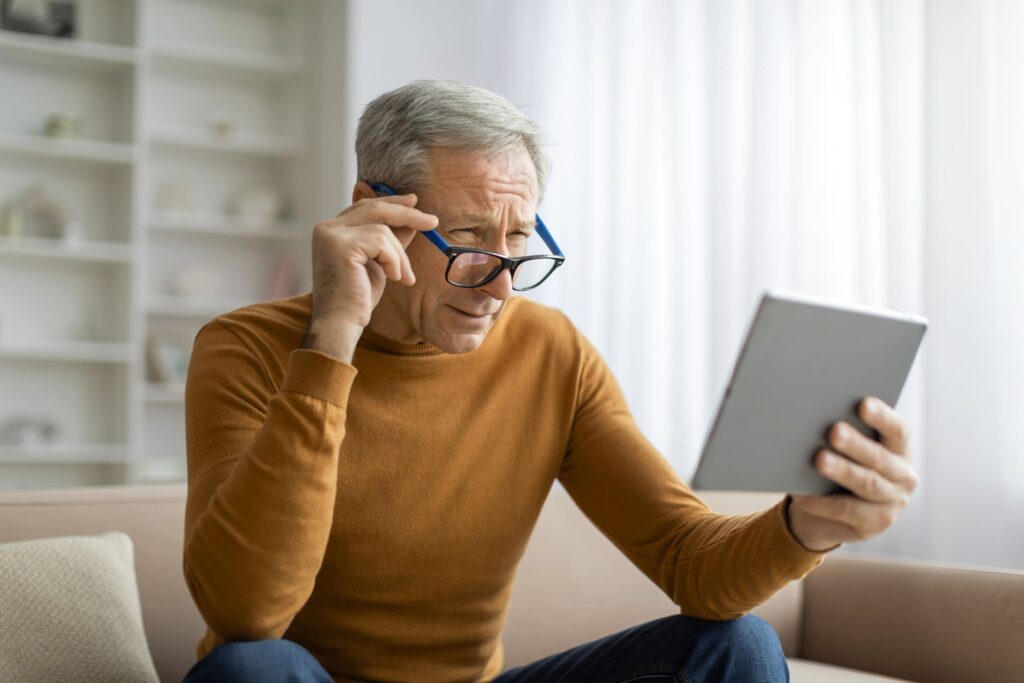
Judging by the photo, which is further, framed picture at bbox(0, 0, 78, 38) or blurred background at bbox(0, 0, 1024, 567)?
framed picture at bbox(0, 0, 78, 38)

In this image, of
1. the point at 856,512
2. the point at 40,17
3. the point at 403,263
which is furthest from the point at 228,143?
the point at 856,512

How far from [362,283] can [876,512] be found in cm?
59

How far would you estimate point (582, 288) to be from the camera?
3.34 m

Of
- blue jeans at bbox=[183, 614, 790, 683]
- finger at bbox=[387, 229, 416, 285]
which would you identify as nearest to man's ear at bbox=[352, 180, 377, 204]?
finger at bbox=[387, 229, 416, 285]

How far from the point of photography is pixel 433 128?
1.43 m

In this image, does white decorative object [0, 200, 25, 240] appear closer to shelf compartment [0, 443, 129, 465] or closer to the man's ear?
shelf compartment [0, 443, 129, 465]

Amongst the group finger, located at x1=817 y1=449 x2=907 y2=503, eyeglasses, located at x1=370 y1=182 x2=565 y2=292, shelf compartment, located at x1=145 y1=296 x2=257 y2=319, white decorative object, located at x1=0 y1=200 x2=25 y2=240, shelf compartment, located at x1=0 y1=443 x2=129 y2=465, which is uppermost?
eyeglasses, located at x1=370 y1=182 x2=565 y2=292

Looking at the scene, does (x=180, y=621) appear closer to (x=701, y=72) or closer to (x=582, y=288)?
(x=582, y=288)

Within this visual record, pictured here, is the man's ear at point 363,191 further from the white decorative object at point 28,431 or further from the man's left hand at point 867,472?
the white decorative object at point 28,431

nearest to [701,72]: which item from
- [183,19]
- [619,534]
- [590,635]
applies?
[590,635]

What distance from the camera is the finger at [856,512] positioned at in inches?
43.3

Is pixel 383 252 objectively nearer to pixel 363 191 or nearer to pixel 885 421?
pixel 363 191

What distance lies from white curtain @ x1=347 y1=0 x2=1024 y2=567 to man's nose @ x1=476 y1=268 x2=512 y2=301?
1355 mm

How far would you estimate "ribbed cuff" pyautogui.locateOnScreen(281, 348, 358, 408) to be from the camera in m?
1.16
